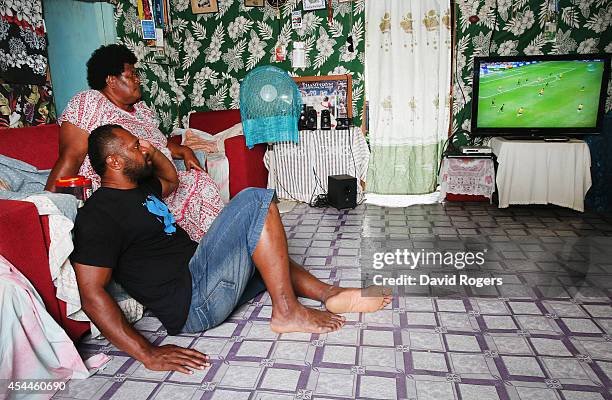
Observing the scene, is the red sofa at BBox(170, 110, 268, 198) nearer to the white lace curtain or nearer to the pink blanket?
the white lace curtain

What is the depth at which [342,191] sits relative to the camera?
3.84 metres

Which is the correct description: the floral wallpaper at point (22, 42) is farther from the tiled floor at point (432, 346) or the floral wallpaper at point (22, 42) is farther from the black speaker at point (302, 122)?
the black speaker at point (302, 122)

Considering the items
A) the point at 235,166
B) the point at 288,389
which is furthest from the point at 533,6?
the point at 288,389

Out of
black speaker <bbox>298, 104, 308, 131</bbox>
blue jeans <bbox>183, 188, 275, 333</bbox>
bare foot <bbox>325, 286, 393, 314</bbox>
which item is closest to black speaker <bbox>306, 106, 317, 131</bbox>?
black speaker <bbox>298, 104, 308, 131</bbox>

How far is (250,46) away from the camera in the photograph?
452 centimetres

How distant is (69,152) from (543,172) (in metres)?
3.61

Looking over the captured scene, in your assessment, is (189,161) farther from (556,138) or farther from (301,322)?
(556,138)

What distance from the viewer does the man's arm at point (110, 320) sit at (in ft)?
4.46

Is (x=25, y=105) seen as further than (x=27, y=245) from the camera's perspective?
Yes

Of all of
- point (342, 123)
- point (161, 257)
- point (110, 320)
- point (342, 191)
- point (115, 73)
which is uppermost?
A: point (115, 73)

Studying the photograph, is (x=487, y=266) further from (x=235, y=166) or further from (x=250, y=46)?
(x=250, y=46)

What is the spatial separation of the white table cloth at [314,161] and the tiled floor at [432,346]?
1549 millimetres

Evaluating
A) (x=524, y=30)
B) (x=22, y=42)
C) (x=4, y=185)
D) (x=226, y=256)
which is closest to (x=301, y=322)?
(x=226, y=256)

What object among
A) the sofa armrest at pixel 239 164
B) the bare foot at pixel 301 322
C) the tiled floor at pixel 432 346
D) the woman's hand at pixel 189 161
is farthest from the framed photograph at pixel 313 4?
the bare foot at pixel 301 322
